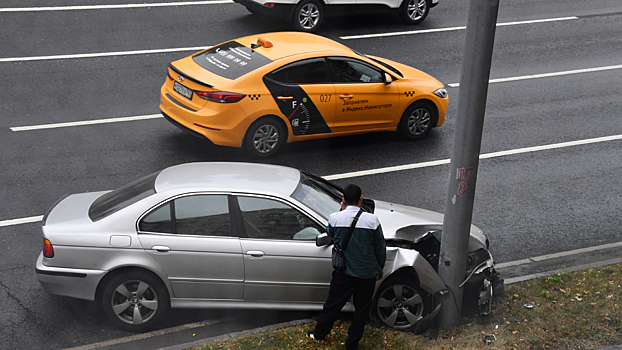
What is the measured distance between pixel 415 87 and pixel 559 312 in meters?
5.18

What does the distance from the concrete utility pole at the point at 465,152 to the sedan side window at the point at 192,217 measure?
215 centimetres

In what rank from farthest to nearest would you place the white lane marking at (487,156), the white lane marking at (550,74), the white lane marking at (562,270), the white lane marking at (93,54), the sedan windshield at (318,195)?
the white lane marking at (550,74) < the white lane marking at (93,54) < the white lane marking at (487,156) < the white lane marking at (562,270) < the sedan windshield at (318,195)

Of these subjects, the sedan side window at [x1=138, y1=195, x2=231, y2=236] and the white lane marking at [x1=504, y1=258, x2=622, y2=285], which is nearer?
the sedan side window at [x1=138, y1=195, x2=231, y2=236]

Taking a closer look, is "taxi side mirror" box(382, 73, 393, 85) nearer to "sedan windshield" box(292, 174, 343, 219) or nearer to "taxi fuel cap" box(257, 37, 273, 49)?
"taxi fuel cap" box(257, 37, 273, 49)

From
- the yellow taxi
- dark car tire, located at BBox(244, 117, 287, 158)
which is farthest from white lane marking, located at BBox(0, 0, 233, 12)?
dark car tire, located at BBox(244, 117, 287, 158)

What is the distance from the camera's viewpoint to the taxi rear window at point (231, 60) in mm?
9852

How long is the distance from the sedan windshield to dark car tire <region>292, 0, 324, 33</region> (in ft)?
28.7

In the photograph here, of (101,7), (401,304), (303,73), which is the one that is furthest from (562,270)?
(101,7)

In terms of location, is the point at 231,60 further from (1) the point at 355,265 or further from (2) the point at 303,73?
(1) the point at 355,265

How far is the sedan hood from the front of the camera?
6.61 metres

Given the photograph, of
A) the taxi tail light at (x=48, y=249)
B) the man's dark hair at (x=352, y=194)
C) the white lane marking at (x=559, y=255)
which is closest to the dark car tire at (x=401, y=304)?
the man's dark hair at (x=352, y=194)

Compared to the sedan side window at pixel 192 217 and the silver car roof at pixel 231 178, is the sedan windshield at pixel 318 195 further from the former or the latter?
the sedan side window at pixel 192 217

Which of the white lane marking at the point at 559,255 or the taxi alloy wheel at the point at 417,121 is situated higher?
the taxi alloy wheel at the point at 417,121

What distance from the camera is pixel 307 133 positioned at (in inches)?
405
